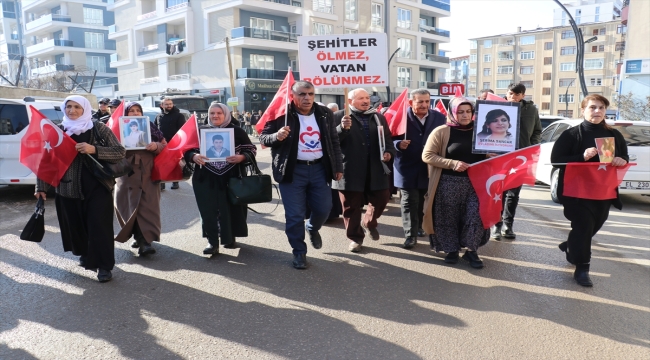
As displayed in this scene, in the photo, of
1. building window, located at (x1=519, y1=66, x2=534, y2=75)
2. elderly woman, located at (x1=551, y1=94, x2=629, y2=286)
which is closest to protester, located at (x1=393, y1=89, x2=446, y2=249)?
elderly woman, located at (x1=551, y1=94, x2=629, y2=286)

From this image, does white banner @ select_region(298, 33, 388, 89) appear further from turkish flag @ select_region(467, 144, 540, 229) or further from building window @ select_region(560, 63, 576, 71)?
building window @ select_region(560, 63, 576, 71)

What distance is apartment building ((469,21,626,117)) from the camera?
242ft

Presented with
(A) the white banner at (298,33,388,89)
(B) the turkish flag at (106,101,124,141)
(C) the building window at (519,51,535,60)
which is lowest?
(B) the turkish flag at (106,101,124,141)

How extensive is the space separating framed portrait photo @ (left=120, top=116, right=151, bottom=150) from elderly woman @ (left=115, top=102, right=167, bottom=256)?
9 centimetres

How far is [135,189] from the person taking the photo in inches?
227

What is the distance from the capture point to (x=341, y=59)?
6.14 m

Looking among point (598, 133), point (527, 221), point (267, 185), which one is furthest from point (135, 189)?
point (527, 221)

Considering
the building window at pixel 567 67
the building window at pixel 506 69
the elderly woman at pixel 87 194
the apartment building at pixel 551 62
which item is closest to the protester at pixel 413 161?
the elderly woman at pixel 87 194

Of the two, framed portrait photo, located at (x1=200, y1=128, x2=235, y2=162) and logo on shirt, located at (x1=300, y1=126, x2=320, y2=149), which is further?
framed portrait photo, located at (x1=200, y1=128, x2=235, y2=162)

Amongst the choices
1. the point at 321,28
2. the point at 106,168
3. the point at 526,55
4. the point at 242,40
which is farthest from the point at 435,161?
the point at 526,55

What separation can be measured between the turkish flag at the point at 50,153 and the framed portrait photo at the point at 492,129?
3925mm

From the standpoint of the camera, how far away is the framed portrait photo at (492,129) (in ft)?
16.9

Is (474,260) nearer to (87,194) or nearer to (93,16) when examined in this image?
(87,194)

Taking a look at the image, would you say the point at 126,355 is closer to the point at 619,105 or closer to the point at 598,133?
the point at 598,133
